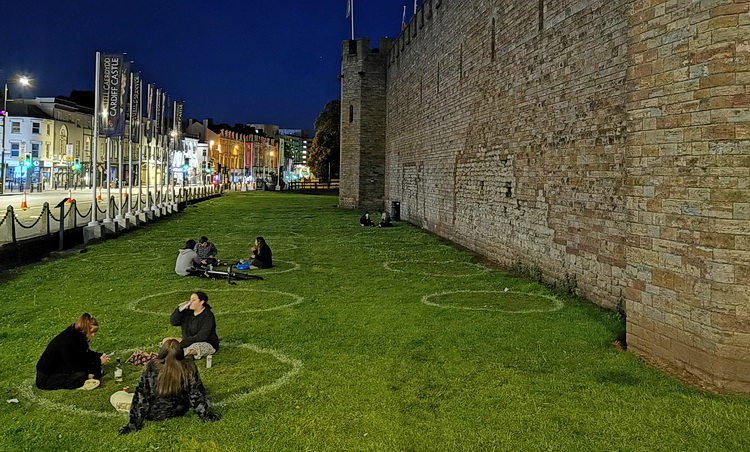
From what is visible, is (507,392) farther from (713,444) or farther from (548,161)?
(548,161)

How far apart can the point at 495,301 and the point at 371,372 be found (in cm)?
495

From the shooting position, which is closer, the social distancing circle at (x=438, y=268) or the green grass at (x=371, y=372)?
the green grass at (x=371, y=372)

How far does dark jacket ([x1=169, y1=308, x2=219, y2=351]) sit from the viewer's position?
795cm

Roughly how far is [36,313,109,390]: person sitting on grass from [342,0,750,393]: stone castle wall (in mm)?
6547

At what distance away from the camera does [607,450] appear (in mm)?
5328

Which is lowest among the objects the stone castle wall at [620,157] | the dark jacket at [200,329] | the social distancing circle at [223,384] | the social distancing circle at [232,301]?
the social distancing circle at [223,384]

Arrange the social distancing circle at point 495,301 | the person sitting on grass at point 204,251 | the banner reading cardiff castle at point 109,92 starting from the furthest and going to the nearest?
the banner reading cardiff castle at point 109,92, the person sitting on grass at point 204,251, the social distancing circle at point 495,301

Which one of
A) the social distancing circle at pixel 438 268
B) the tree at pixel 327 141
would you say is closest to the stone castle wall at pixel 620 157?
the social distancing circle at pixel 438 268

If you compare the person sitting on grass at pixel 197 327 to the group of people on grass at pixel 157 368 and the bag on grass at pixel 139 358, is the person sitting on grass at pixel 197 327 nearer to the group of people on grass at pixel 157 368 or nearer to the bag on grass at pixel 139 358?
the group of people on grass at pixel 157 368

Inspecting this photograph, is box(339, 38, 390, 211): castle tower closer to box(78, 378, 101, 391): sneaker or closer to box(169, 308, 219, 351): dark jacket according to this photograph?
box(169, 308, 219, 351): dark jacket

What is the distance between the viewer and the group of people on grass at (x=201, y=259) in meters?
14.1

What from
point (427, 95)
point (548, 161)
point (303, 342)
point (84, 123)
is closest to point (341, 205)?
point (427, 95)

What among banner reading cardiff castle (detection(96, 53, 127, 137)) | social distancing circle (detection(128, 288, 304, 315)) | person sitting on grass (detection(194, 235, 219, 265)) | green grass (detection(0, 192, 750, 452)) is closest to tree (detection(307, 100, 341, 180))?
banner reading cardiff castle (detection(96, 53, 127, 137))

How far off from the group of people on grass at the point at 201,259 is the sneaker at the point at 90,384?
7.26 metres
